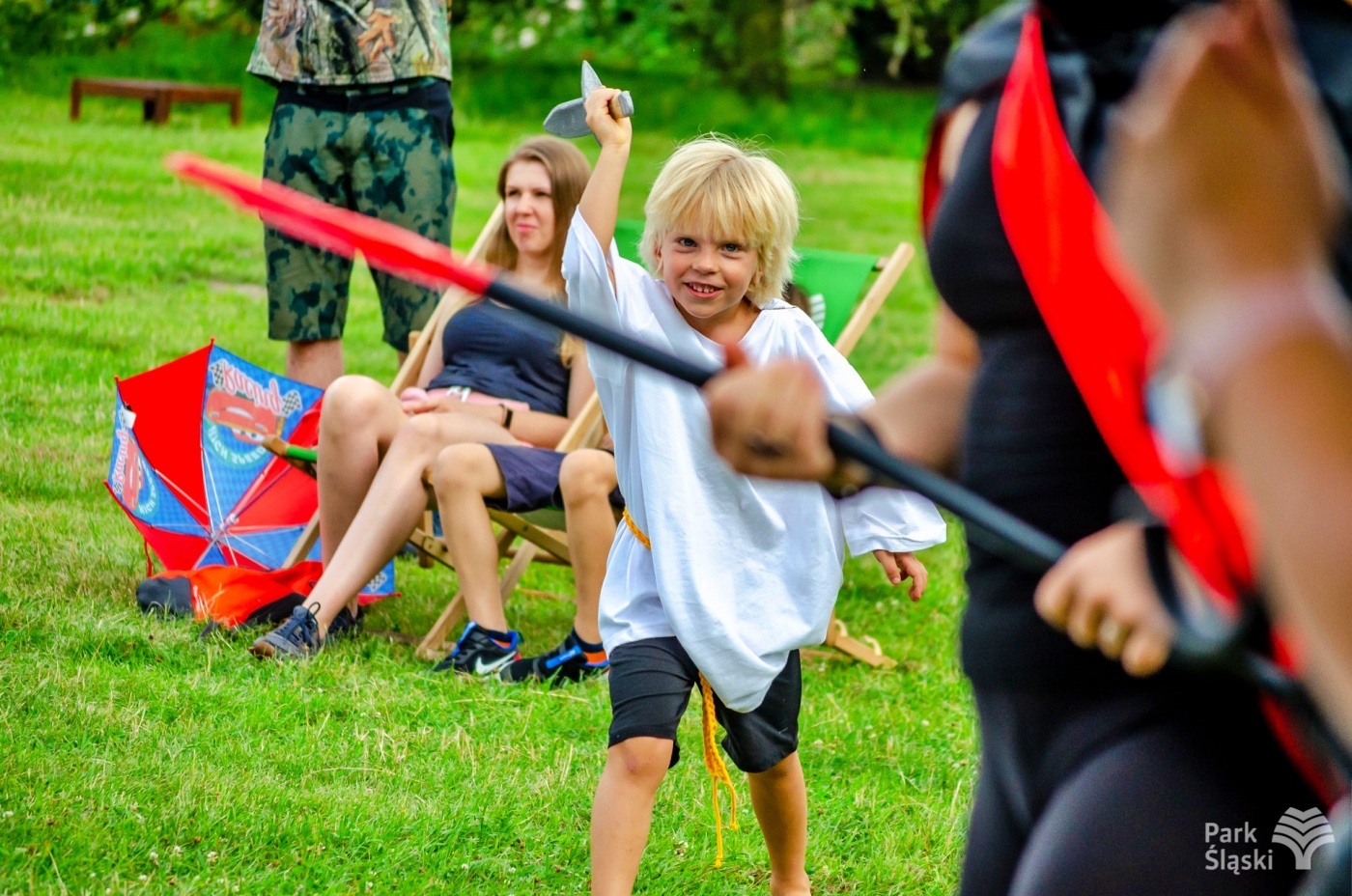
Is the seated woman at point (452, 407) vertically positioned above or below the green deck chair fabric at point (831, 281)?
below

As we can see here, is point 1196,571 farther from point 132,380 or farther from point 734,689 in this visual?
point 132,380

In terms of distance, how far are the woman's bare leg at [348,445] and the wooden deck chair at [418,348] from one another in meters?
0.19

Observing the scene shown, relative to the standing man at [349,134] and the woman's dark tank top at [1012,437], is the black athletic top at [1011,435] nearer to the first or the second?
the woman's dark tank top at [1012,437]

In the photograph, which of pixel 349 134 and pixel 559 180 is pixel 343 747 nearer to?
pixel 559 180

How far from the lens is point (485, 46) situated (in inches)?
684

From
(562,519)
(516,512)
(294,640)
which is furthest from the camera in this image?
(562,519)

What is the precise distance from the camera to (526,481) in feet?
14.4

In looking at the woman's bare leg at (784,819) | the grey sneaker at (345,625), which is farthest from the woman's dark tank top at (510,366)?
the woman's bare leg at (784,819)

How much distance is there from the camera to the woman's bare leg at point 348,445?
459 cm

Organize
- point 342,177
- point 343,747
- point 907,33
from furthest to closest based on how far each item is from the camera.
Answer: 1. point 907,33
2. point 342,177
3. point 343,747

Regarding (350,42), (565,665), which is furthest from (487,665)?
(350,42)

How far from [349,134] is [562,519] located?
167cm

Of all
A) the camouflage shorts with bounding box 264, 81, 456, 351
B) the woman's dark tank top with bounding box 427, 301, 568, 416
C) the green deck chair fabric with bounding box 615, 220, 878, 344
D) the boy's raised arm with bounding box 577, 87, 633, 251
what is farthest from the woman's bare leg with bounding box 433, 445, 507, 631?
the boy's raised arm with bounding box 577, 87, 633, 251

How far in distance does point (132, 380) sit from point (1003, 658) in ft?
12.5
